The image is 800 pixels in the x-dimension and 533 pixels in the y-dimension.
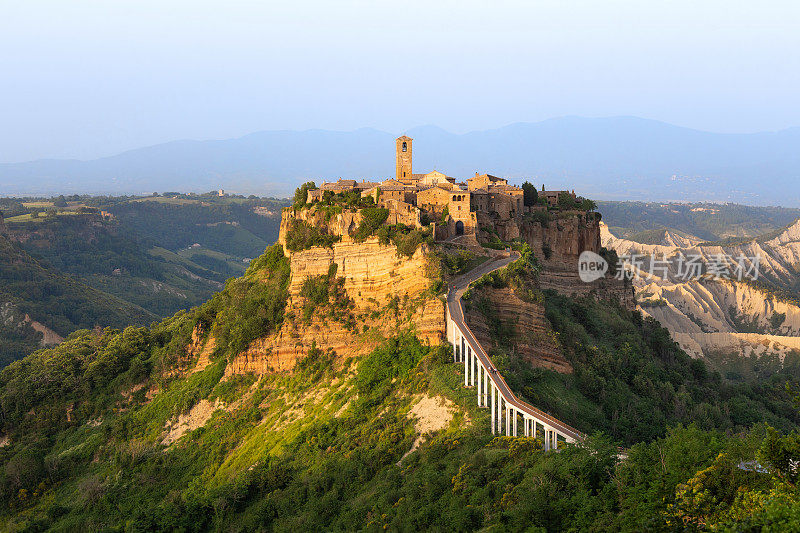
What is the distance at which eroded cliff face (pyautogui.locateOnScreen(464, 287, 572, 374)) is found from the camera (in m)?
36.6

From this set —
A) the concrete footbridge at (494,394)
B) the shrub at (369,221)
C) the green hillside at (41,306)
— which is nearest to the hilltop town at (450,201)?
the shrub at (369,221)

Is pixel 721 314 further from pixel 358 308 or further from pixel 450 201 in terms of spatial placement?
pixel 358 308

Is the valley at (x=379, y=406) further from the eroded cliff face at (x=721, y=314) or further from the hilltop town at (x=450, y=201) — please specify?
the eroded cliff face at (x=721, y=314)

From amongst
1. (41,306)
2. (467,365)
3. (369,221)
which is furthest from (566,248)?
(41,306)

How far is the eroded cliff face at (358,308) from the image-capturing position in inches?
1433

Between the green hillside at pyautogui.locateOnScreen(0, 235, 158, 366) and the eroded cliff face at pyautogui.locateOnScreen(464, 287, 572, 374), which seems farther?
the green hillside at pyautogui.locateOnScreen(0, 235, 158, 366)

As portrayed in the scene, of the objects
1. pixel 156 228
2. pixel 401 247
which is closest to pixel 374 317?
A: pixel 401 247

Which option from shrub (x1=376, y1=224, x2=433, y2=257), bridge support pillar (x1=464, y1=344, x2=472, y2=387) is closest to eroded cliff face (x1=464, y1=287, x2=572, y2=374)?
bridge support pillar (x1=464, y1=344, x2=472, y2=387)

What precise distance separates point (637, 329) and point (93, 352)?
142ft

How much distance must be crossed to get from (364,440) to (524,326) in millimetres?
11368

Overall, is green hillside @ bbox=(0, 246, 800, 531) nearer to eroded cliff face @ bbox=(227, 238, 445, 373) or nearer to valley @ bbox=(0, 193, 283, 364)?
eroded cliff face @ bbox=(227, 238, 445, 373)

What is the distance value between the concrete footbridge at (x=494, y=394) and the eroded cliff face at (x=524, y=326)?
232 centimetres

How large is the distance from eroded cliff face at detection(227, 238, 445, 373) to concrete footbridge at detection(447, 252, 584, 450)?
1295 mm

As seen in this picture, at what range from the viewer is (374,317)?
3856 centimetres
